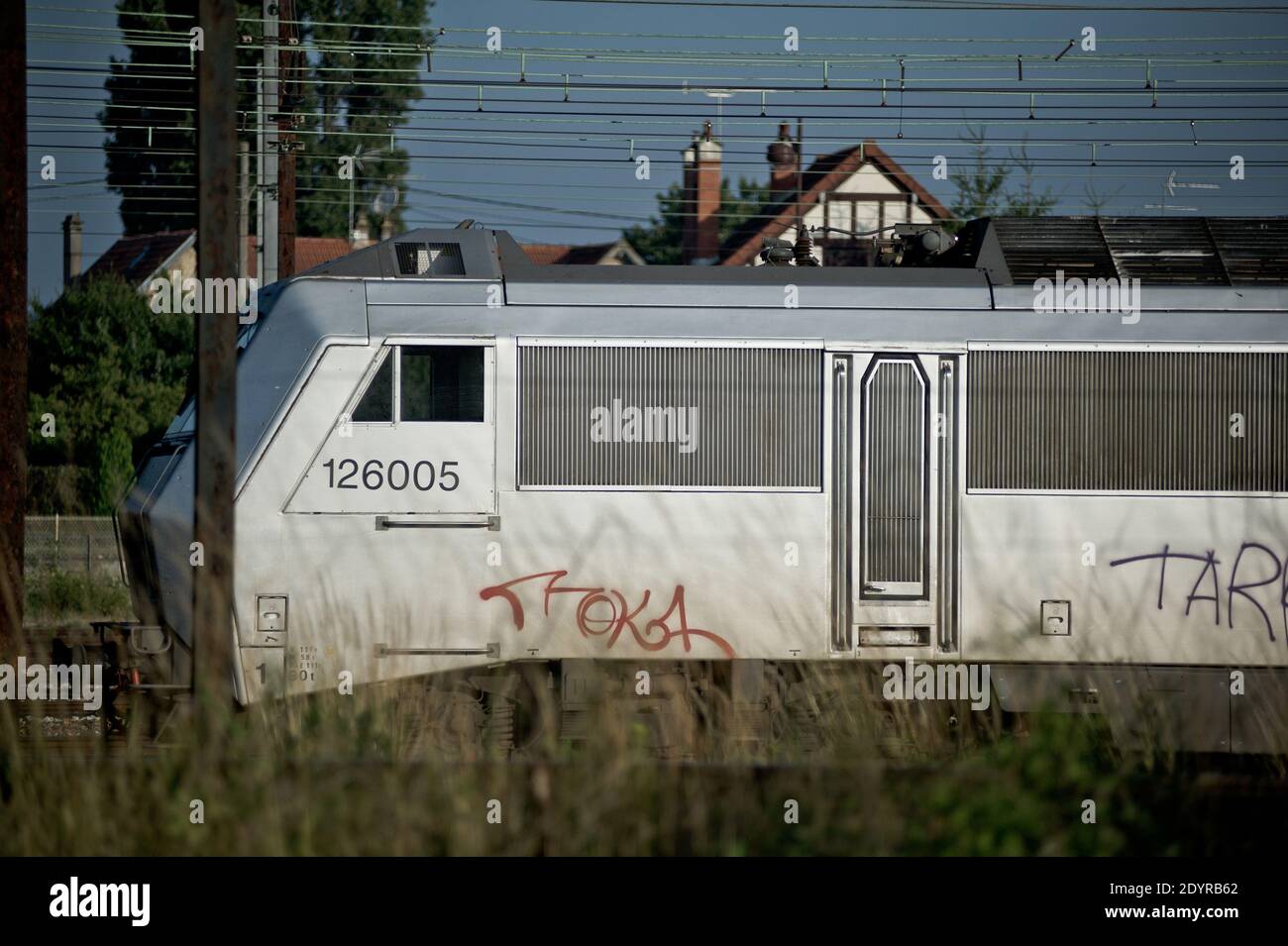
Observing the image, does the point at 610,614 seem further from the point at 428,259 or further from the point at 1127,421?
the point at 1127,421

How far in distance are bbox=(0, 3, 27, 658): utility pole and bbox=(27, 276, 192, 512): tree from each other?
26543 mm

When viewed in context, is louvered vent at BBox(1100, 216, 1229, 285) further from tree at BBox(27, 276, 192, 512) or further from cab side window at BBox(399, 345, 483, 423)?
tree at BBox(27, 276, 192, 512)

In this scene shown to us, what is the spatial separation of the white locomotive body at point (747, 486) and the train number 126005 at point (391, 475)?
2 centimetres

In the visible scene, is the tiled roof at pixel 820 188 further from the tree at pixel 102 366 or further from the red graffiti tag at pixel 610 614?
the red graffiti tag at pixel 610 614

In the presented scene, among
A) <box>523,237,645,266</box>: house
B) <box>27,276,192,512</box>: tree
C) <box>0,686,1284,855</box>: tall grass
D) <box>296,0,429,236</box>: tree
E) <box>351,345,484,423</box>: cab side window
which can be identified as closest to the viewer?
<box>0,686,1284,855</box>: tall grass

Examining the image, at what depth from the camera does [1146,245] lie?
31.2ft

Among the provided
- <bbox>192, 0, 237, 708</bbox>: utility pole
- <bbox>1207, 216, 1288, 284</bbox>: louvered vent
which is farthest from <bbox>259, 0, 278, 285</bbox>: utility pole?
<bbox>1207, 216, 1288, 284</bbox>: louvered vent

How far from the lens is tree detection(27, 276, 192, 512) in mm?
36156

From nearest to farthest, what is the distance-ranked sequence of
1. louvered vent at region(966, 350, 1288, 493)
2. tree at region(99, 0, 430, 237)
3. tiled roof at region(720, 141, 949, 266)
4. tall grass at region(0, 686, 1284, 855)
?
1. tall grass at region(0, 686, 1284, 855)
2. louvered vent at region(966, 350, 1288, 493)
3. tiled roof at region(720, 141, 949, 266)
4. tree at region(99, 0, 430, 237)

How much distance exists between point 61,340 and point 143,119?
2197cm

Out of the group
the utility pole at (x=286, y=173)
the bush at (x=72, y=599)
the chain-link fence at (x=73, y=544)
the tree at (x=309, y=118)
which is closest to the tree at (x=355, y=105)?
the tree at (x=309, y=118)
